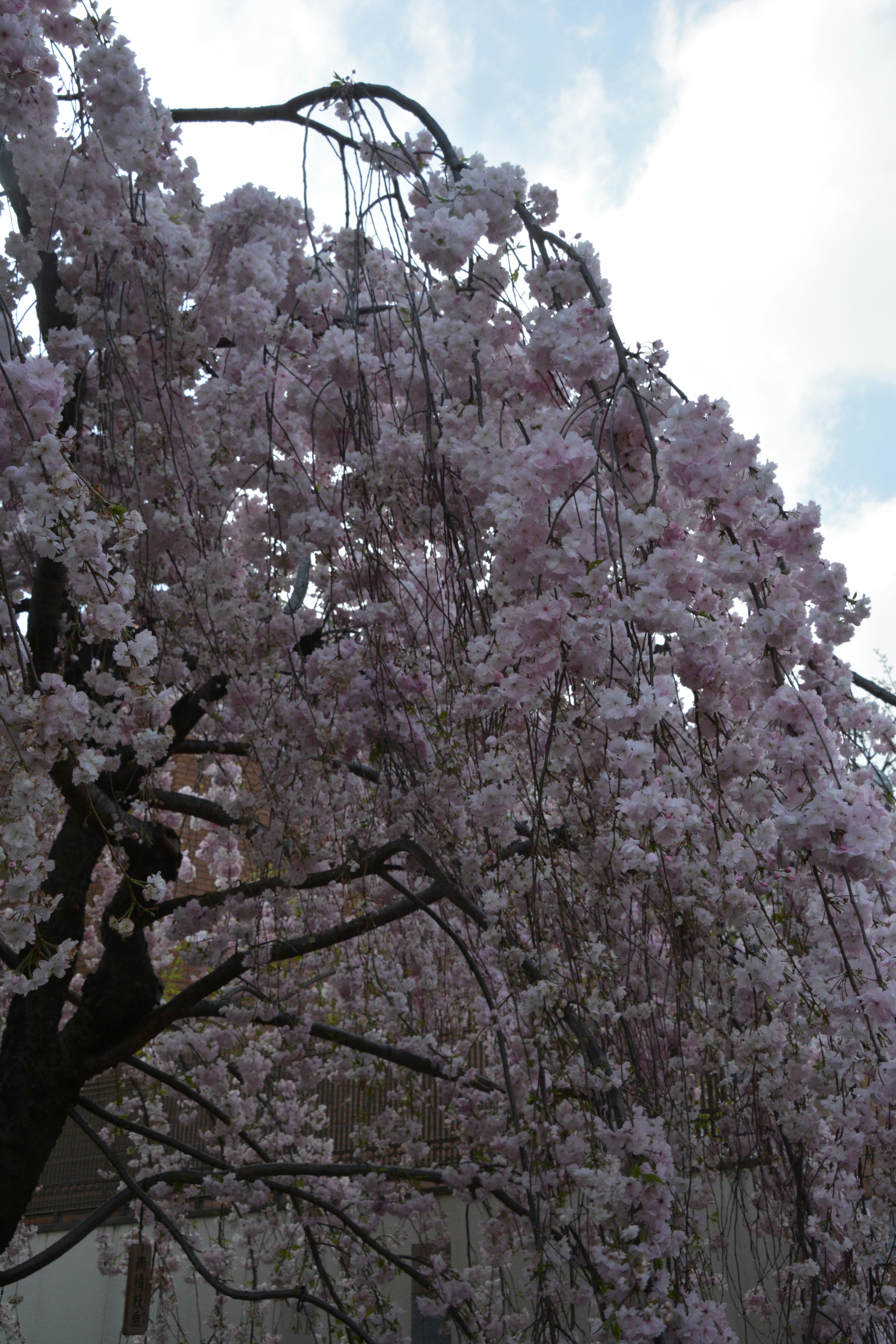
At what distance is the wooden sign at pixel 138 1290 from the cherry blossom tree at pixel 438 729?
3.19 feet

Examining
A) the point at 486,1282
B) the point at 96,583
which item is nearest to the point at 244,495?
the point at 96,583

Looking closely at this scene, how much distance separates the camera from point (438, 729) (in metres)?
2.93

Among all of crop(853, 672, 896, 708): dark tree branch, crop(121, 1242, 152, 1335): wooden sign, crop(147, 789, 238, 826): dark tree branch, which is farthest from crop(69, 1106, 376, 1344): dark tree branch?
crop(853, 672, 896, 708): dark tree branch

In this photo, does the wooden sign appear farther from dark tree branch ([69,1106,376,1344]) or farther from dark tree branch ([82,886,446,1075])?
dark tree branch ([82,886,446,1075])

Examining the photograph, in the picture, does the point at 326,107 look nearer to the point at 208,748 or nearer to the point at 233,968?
the point at 208,748

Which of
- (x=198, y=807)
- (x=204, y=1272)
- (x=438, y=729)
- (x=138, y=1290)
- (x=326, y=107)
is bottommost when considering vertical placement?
(x=204, y=1272)

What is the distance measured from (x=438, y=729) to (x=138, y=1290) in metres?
5.04

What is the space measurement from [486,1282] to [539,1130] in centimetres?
230

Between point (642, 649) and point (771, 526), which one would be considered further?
point (771, 526)

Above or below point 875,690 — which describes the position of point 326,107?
above

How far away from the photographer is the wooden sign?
5848 mm

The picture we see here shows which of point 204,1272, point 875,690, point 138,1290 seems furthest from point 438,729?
point 138,1290

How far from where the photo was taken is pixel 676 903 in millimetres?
2211

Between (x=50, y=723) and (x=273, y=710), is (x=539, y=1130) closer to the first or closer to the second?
(x=273, y=710)
